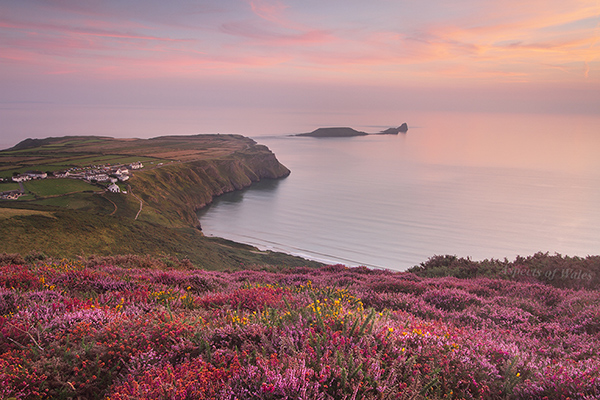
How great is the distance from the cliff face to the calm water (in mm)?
5047

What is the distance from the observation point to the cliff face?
74062 millimetres

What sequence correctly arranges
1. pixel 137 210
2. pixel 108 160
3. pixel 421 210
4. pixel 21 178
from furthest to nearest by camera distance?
pixel 108 160, pixel 421 210, pixel 21 178, pixel 137 210

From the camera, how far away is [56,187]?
223 ft

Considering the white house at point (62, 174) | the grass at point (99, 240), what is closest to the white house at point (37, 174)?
the white house at point (62, 174)

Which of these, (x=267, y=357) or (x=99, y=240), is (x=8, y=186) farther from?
(x=267, y=357)

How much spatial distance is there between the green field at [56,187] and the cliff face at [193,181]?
10.2m

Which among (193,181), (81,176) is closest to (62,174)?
(81,176)

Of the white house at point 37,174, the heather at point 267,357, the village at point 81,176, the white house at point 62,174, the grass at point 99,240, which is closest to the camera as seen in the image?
the heather at point 267,357

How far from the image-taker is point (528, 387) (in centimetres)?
428

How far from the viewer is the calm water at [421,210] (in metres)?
57.2

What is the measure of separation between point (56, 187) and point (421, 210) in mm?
79838

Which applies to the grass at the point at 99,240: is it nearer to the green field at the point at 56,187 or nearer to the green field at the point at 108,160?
the green field at the point at 56,187

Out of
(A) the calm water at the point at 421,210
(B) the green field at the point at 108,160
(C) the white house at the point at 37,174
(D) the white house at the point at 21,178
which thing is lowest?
(A) the calm water at the point at 421,210

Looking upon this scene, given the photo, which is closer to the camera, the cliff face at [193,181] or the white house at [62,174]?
the cliff face at [193,181]
